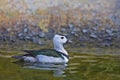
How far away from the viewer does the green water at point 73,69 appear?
11922 millimetres

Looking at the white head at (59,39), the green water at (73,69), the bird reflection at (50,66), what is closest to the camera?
the green water at (73,69)

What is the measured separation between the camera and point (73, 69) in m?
13.1

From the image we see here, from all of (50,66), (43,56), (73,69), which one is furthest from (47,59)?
(73,69)

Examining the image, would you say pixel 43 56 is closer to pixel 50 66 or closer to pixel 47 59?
pixel 47 59

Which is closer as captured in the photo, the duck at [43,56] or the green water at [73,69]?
the green water at [73,69]

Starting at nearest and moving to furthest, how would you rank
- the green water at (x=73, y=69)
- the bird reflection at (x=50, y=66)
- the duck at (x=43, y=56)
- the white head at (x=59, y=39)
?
the green water at (x=73, y=69) → the bird reflection at (x=50, y=66) → the duck at (x=43, y=56) → the white head at (x=59, y=39)

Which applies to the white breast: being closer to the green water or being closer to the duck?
the duck

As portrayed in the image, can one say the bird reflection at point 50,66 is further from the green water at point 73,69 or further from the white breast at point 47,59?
the white breast at point 47,59

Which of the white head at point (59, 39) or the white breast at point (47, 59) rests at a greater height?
the white head at point (59, 39)

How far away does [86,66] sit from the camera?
1356 cm

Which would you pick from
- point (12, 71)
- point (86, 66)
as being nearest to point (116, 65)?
point (86, 66)

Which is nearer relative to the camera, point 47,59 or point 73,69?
point 73,69

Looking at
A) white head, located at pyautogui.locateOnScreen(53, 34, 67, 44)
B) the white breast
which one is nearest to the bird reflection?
the white breast

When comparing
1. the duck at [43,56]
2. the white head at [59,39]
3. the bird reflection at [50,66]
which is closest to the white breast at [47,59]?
the duck at [43,56]
